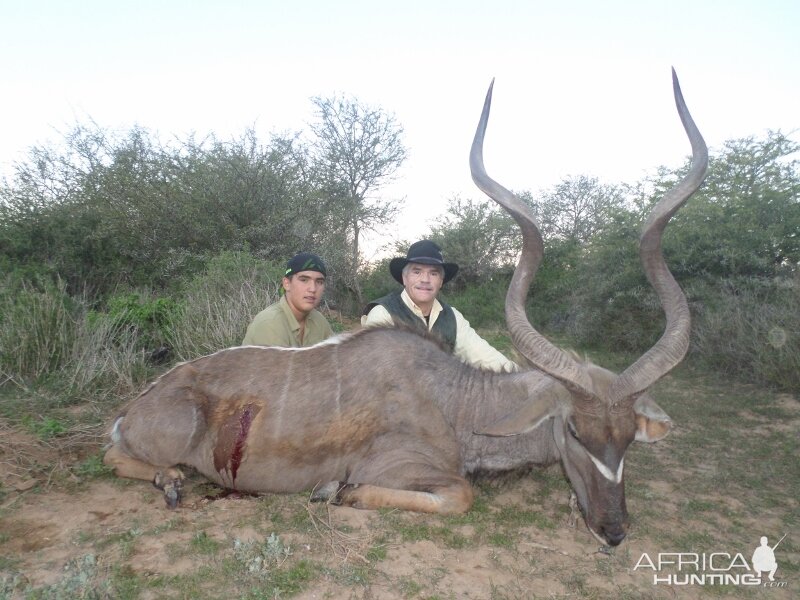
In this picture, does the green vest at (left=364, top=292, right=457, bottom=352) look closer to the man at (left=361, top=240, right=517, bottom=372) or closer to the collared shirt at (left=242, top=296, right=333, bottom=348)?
the man at (left=361, top=240, right=517, bottom=372)

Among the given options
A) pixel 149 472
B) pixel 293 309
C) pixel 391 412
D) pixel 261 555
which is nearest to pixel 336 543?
pixel 261 555

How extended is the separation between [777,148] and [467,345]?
27.3ft

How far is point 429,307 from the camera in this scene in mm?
4613

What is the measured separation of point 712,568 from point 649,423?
2.51 feet

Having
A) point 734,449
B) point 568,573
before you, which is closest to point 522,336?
point 568,573

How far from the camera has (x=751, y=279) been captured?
816 cm

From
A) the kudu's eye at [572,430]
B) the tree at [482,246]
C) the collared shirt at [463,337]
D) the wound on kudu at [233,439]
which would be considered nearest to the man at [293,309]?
the collared shirt at [463,337]

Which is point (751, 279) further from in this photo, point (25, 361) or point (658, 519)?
point (25, 361)

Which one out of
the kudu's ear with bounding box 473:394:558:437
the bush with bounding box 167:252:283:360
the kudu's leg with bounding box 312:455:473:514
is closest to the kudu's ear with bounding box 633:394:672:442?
the kudu's ear with bounding box 473:394:558:437

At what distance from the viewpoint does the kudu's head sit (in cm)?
272

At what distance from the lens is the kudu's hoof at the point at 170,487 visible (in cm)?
318

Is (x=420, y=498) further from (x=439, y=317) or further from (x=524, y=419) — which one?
(x=439, y=317)

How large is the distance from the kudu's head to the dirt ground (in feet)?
1.12

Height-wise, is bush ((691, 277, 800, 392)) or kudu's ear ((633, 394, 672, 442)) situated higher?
bush ((691, 277, 800, 392))
